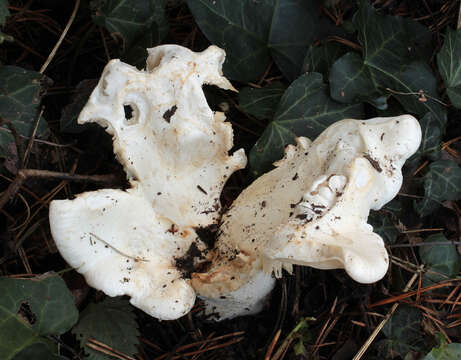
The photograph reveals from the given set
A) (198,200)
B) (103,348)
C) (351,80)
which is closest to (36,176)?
(198,200)

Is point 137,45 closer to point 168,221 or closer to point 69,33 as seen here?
point 69,33

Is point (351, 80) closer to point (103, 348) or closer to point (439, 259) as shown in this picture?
point (439, 259)

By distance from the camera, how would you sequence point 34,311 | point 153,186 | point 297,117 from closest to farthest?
1. point 34,311
2. point 153,186
3. point 297,117

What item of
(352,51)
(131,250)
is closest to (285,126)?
(352,51)

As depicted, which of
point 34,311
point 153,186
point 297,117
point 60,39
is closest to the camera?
point 34,311

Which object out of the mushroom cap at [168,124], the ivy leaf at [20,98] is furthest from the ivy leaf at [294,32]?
the ivy leaf at [20,98]

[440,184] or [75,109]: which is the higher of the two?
[75,109]

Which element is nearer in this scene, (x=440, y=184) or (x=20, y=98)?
(x=20, y=98)
